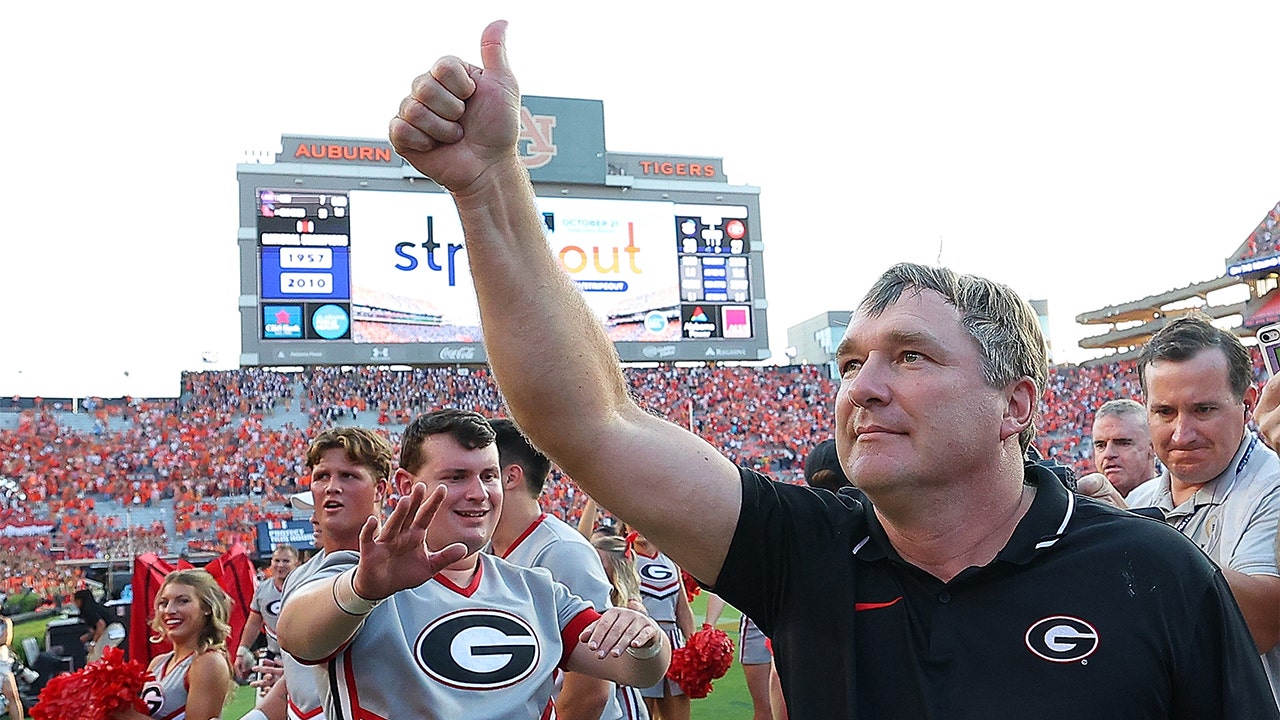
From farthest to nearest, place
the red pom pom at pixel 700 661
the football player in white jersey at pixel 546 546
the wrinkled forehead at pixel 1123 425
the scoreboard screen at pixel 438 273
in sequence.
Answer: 1. the scoreboard screen at pixel 438 273
2. the red pom pom at pixel 700 661
3. the wrinkled forehead at pixel 1123 425
4. the football player in white jersey at pixel 546 546

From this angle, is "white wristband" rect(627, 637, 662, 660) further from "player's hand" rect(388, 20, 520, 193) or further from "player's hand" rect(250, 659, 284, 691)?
"player's hand" rect(250, 659, 284, 691)

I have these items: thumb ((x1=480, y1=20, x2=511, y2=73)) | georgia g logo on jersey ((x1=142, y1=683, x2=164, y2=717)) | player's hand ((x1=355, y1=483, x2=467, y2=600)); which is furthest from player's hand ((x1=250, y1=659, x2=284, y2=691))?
thumb ((x1=480, y1=20, x2=511, y2=73))

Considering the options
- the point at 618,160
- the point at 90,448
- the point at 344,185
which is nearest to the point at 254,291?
the point at 344,185

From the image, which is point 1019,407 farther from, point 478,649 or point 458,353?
point 458,353

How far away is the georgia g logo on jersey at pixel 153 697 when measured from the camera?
4723 mm

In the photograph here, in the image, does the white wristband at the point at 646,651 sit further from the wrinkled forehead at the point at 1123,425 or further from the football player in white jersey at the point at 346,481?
the wrinkled forehead at the point at 1123,425

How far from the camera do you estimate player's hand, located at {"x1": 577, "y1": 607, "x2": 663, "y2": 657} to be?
Answer: 8.48 ft

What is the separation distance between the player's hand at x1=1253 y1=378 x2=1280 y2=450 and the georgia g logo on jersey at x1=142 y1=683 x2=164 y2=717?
4583 mm

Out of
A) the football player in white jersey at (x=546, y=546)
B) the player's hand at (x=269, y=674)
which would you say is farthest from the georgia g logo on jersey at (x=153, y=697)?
the football player in white jersey at (x=546, y=546)

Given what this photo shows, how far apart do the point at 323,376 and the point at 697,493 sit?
2866 centimetres

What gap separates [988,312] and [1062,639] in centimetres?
62

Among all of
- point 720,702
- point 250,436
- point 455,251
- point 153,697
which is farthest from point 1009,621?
point 250,436

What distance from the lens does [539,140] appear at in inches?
1124

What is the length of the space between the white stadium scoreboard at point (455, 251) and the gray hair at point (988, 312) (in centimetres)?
2489
